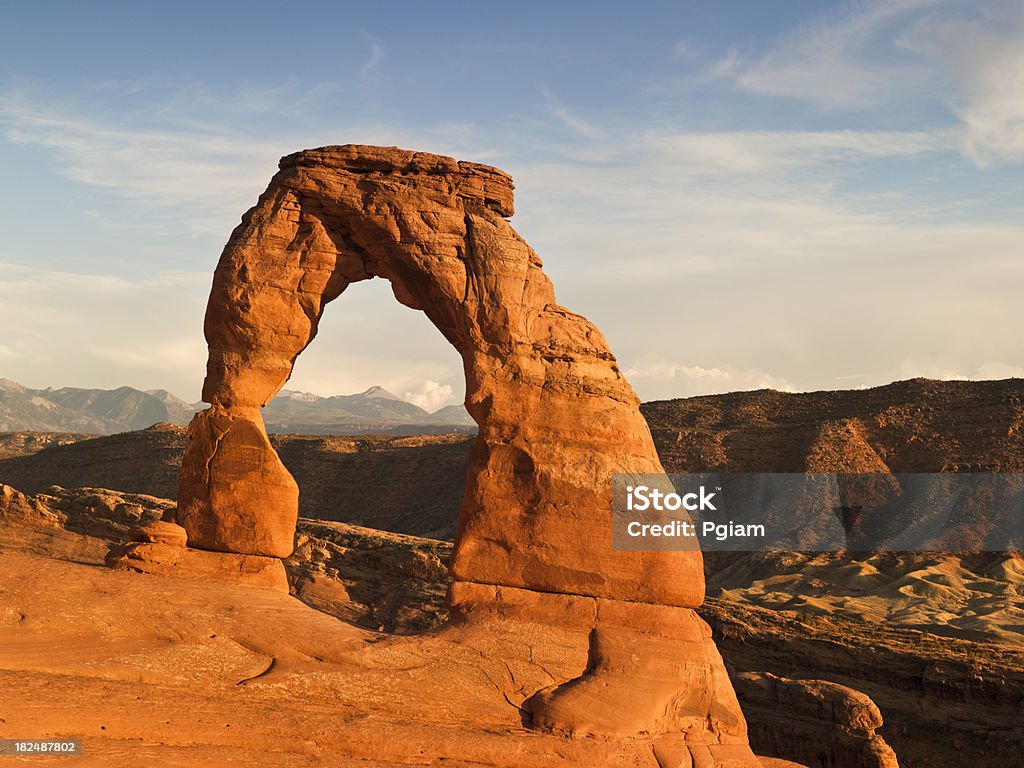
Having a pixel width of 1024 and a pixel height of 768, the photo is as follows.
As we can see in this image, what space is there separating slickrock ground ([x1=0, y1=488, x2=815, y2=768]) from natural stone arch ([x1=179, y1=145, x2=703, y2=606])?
135 cm

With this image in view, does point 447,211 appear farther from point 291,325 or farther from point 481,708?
point 481,708

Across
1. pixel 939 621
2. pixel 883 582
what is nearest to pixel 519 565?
pixel 939 621

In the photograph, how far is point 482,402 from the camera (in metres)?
16.5

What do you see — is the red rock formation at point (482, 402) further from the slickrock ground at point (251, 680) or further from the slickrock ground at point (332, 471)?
the slickrock ground at point (332, 471)

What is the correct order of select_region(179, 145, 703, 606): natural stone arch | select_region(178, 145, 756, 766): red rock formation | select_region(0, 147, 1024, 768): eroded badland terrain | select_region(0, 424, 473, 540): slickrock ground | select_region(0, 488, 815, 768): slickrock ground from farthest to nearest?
1. select_region(0, 424, 473, 540): slickrock ground
2. select_region(179, 145, 703, 606): natural stone arch
3. select_region(178, 145, 756, 766): red rock formation
4. select_region(0, 147, 1024, 768): eroded badland terrain
5. select_region(0, 488, 815, 768): slickrock ground

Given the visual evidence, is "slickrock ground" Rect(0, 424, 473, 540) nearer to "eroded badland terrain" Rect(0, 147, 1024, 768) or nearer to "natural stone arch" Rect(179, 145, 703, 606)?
"eroded badland terrain" Rect(0, 147, 1024, 768)

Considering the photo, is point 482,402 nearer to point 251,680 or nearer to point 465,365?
point 465,365

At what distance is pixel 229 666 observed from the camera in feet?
42.9

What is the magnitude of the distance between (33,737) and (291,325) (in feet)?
26.3

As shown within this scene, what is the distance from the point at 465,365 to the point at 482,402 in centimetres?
74

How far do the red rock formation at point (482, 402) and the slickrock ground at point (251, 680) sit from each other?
3.58 feet

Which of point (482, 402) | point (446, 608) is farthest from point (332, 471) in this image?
point (482, 402)

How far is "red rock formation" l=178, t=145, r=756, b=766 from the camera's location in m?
15.8

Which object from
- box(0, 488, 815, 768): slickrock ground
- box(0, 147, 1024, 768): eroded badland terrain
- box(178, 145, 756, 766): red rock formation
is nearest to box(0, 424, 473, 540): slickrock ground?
box(0, 147, 1024, 768): eroded badland terrain
